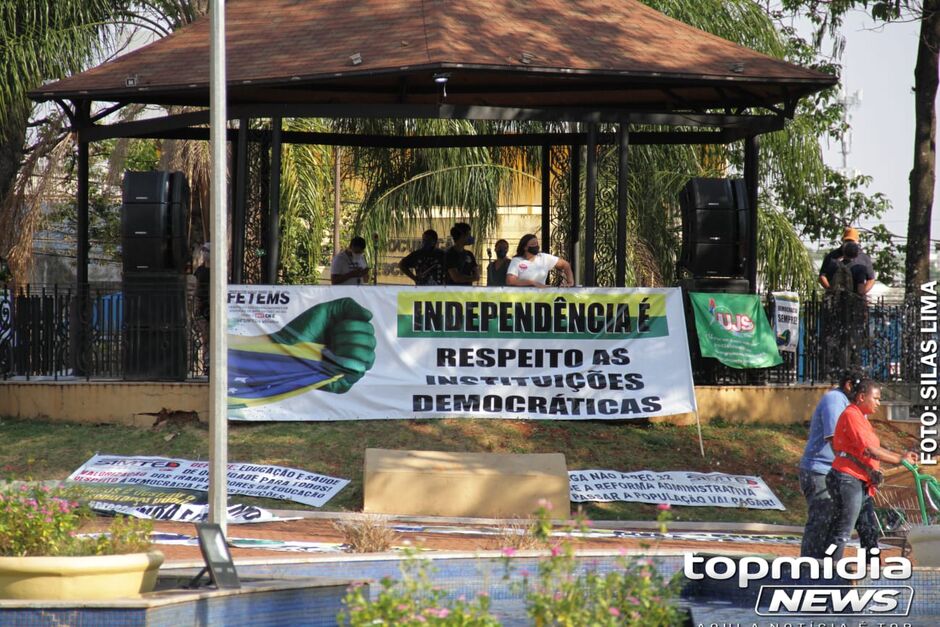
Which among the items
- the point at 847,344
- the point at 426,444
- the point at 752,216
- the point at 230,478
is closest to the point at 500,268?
the point at 752,216

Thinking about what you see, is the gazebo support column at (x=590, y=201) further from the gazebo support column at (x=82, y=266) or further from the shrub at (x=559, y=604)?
the shrub at (x=559, y=604)

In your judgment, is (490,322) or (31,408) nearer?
(490,322)

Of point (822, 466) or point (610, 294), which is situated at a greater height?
point (610, 294)

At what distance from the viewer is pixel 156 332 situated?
1608 centimetres

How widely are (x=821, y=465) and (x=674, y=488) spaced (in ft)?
13.5

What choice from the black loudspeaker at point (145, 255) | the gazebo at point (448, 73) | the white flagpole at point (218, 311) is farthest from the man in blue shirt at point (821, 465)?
the black loudspeaker at point (145, 255)

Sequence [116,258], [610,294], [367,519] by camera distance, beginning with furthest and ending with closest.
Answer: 1. [116,258]
2. [610,294]
3. [367,519]

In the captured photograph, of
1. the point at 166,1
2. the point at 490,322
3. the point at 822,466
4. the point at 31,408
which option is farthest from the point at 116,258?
the point at 822,466

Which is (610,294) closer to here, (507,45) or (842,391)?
(507,45)

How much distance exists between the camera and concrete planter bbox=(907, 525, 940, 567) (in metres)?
9.98

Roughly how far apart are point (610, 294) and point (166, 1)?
12.4m

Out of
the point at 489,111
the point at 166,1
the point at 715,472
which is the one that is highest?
the point at 166,1

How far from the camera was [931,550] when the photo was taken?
32.9 ft

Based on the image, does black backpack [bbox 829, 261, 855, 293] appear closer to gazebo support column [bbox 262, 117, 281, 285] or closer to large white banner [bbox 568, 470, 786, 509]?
large white banner [bbox 568, 470, 786, 509]
